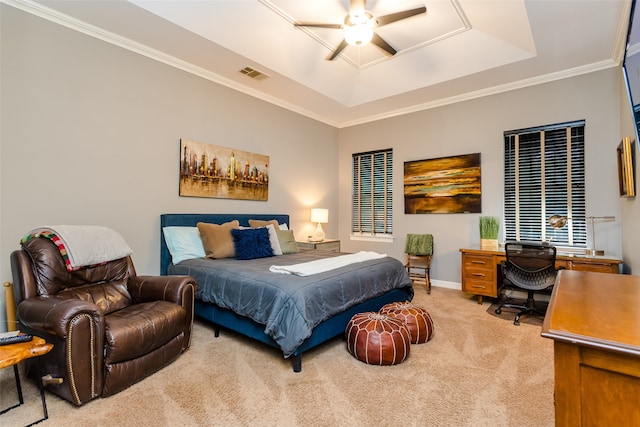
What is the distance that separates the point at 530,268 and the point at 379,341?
2.13 m

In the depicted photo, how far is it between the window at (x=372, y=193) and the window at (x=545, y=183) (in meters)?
1.84

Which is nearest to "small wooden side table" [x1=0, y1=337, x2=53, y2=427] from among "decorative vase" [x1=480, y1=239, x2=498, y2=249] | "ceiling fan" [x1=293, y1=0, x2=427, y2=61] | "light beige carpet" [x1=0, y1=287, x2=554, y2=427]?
"light beige carpet" [x1=0, y1=287, x2=554, y2=427]

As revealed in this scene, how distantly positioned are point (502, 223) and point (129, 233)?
186 inches

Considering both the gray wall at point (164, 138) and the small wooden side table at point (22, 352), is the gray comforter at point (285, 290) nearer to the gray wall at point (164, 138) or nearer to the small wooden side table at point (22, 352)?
the gray wall at point (164, 138)

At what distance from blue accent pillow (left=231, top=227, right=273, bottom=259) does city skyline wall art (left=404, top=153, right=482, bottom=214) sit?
2646mm

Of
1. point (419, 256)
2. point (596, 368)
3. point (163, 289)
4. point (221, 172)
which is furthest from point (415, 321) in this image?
point (221, 172)

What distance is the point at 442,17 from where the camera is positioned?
347 centimetres

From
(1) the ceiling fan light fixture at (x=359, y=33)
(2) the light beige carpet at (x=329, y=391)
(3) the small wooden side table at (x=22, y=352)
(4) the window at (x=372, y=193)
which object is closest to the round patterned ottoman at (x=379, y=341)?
(2) the light beige carpet at (x=329, y=391)

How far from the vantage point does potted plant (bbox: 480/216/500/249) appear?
424cm

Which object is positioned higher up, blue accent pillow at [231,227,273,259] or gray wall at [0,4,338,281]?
gray wall at [0,4,338,281]

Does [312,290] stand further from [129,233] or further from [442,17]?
[442,17]

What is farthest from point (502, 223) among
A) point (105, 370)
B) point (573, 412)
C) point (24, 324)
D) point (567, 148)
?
point (24, 324)

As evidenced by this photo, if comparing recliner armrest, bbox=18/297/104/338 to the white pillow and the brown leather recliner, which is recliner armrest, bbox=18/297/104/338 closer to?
the brown leather recliner

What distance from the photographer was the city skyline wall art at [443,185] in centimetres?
462
